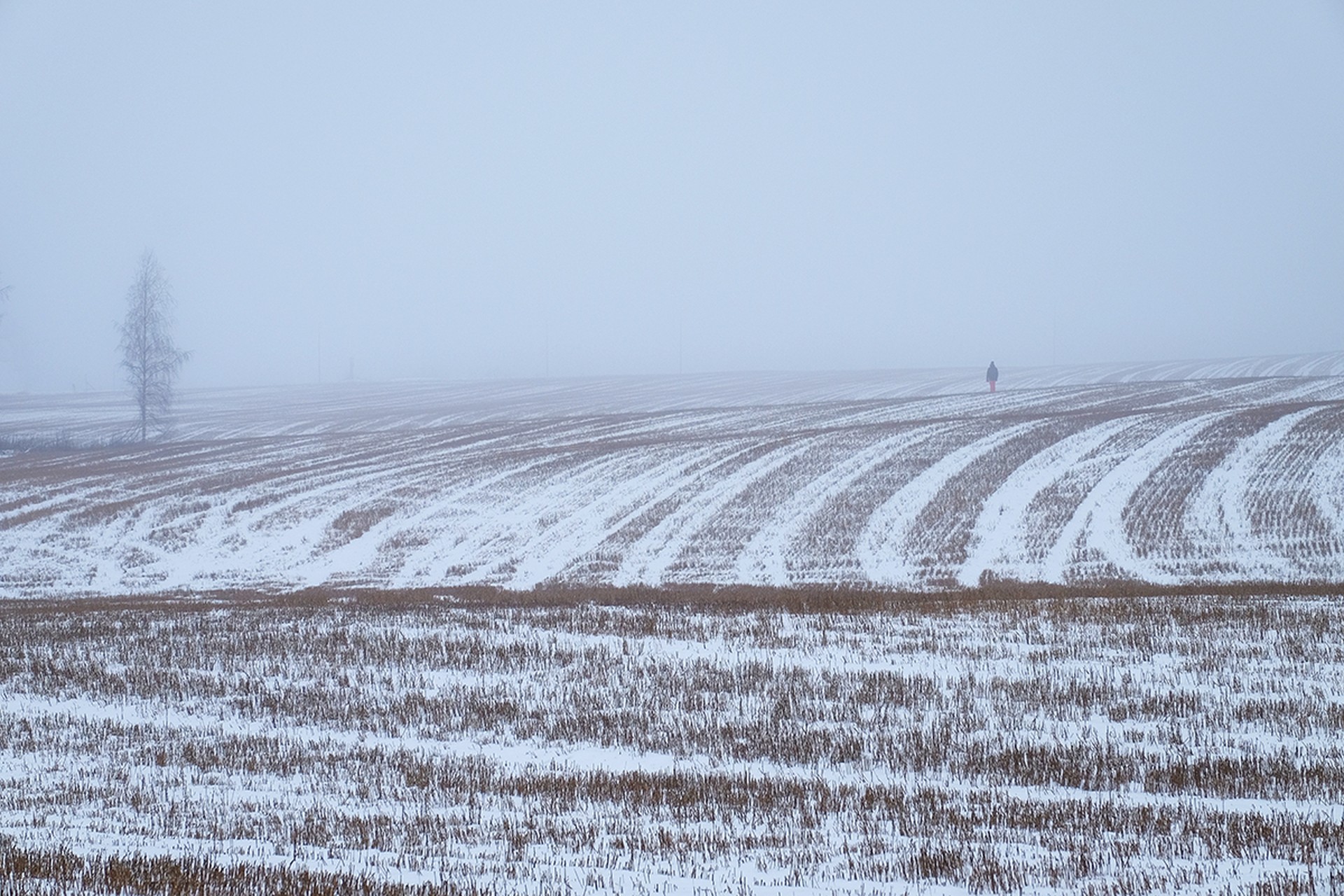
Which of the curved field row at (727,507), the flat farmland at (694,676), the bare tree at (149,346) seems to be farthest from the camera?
the bare tree at (149,346)

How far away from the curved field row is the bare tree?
298 inches

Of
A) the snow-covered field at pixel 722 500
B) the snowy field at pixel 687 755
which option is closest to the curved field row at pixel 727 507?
the snow-covered field at pixel 722 500

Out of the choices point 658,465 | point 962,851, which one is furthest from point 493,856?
point 658,465

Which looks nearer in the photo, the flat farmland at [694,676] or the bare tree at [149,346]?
the flat farmland at [694,676]

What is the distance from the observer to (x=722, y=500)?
33531 mm

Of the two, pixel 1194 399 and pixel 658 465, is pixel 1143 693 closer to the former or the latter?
pixel 658 465

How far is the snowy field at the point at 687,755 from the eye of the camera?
7051mm

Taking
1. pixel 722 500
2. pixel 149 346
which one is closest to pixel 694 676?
pixel 722 500

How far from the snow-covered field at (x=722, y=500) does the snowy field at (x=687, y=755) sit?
325 inches

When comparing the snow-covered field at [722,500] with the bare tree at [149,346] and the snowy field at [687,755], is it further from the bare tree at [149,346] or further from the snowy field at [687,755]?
the snowy field at [687,755]

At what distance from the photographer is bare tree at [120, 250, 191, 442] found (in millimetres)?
57094

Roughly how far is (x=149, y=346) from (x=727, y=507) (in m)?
40.2

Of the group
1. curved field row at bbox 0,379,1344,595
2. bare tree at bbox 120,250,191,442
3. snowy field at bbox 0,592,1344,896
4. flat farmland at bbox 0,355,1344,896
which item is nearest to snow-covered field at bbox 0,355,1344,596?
curved field row at bbox 0,379,1344,595

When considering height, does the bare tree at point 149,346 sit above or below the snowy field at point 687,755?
above
